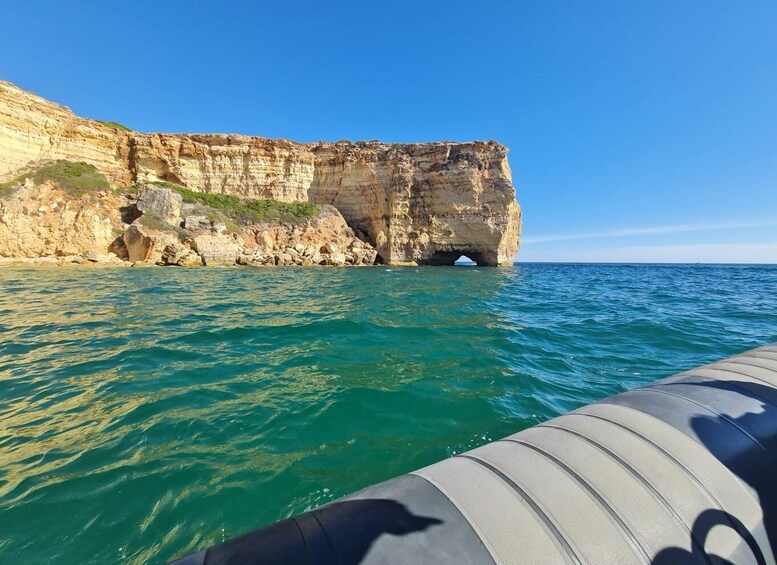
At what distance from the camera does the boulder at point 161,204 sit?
28531mm

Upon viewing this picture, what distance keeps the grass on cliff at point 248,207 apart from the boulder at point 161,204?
3907mm

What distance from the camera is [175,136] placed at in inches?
1415

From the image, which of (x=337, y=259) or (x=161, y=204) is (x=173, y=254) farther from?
(x=337, y=259)

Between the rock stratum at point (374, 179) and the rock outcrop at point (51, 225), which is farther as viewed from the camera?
the rock stratum at point (374, 179)

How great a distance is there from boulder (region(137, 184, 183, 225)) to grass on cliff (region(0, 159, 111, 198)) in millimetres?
3839

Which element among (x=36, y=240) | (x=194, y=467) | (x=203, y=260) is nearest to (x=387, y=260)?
(x=203, y=260)

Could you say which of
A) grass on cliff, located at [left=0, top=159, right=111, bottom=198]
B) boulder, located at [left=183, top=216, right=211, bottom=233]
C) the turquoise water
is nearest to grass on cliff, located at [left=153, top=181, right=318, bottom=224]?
boulder, located at [left=183, top=216, right=211, bottom=233]

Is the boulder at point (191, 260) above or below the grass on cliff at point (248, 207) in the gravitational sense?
below

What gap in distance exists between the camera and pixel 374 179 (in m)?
40.4

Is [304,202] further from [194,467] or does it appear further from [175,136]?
[194,467]

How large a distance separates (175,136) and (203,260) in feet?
61.2

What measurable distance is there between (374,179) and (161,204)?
2273cm

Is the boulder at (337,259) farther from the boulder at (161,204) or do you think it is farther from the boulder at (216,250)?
the boulder at (161,204)

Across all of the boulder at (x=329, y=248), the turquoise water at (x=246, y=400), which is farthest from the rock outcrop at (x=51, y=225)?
the turquoise water at (x=246, y=400)
